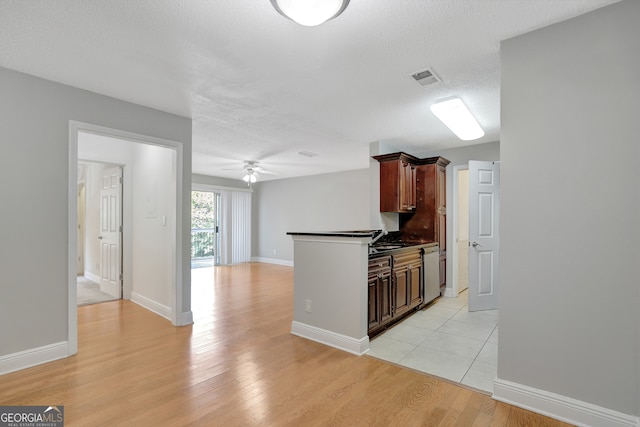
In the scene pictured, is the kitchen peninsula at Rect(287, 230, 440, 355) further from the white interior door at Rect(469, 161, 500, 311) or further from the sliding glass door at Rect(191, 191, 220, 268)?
the sliding glass door at Rect(191, 191, 220, 268)

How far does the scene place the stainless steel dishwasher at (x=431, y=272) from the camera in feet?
14.5

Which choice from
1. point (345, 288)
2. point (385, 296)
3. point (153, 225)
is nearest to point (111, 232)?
point (153, 225)

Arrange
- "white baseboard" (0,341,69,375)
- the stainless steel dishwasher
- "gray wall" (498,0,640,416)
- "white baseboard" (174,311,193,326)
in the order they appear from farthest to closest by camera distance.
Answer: the stainless steel dishwasher < "white baseboard" (174,311,193,326) < "white baseboard" (0,341,69,375) < "gray wall" (498,0,640,416)

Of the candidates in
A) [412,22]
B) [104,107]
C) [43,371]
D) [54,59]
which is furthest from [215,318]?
[412,22]

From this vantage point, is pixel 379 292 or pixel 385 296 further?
pixel 385 296

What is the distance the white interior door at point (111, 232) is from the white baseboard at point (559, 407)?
520cm

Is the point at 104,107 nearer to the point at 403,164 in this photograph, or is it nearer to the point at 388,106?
the point at 388,106

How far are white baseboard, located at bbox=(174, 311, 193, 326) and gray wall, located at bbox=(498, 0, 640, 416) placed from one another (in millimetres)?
3218

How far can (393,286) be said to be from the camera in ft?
11.6

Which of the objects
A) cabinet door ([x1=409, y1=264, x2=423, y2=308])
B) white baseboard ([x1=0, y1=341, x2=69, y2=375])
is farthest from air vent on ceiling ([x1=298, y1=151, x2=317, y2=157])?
white baseboard ([x1=0, y1=341, x2=69, y2=375])

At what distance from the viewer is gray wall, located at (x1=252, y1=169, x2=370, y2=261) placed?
7383 millimetres

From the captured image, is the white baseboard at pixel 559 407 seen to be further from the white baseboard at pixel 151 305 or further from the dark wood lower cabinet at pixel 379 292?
the white baseboard at pixel 151 305

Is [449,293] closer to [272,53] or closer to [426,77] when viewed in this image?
[426,77]

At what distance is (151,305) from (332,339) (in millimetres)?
2726
